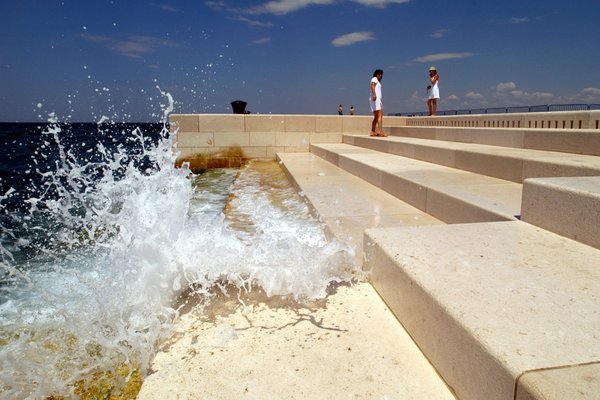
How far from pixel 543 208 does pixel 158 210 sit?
2.61m

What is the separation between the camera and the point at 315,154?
1142 centimetres

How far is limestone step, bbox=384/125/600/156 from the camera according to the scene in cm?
444

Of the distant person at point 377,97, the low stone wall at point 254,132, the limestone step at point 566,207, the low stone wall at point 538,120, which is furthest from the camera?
the low stone wall at point 254,132

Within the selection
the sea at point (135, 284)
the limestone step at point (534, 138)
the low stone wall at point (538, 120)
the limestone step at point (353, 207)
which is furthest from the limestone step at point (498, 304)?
the low stone wall at point (538, 120)

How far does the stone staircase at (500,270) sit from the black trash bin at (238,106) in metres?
8.92

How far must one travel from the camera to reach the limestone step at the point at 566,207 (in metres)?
2.19

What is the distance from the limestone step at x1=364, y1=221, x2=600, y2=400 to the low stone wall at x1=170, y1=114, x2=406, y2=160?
9.67 metres

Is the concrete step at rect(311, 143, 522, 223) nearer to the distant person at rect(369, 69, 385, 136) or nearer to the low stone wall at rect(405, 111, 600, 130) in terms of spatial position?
the low stone wall at rect(405, 111, 600, 130)

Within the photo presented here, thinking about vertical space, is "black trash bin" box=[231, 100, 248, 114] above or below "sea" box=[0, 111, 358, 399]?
above

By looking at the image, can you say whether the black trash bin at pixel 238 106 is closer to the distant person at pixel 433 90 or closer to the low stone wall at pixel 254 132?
the low stone wall at pixel 254 132

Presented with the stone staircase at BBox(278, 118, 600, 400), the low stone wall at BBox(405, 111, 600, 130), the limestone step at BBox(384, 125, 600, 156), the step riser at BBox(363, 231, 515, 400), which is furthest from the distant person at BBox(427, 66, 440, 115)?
the step riser at BBox(363, 231, 515, 400)

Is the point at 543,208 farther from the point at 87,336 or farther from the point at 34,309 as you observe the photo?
the point at 34,309

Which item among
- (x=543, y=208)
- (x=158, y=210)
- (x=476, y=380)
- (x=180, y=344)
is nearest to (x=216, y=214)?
(x=158, y=210)

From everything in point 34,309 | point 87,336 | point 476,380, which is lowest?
point 34,309
